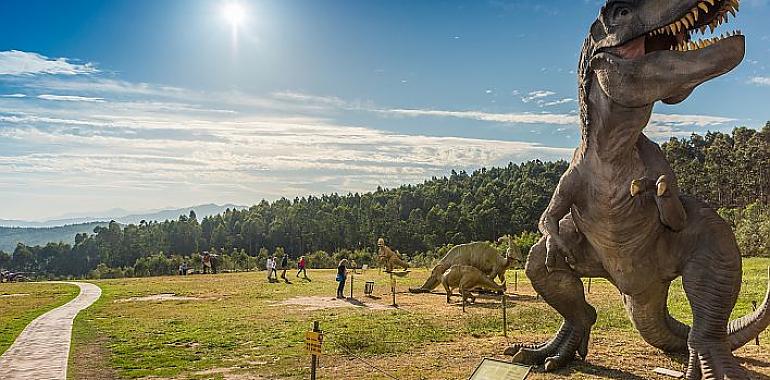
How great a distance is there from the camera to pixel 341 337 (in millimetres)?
11234

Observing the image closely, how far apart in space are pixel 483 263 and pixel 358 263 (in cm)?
2599

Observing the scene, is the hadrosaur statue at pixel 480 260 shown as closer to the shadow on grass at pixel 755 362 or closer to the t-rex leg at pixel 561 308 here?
the shadow on grass at pixel 755 362

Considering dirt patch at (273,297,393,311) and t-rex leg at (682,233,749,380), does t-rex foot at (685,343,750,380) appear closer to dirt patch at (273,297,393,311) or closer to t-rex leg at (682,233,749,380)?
t-rex leg at (682,233,749,380)

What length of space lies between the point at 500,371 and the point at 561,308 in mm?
2549

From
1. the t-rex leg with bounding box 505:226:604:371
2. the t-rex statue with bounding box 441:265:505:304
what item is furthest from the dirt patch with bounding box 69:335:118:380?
the t-rex statue with bounding box 441:265:505:304

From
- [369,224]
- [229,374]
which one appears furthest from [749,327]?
[369,224]

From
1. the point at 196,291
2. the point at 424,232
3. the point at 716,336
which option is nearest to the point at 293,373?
the point at 716,336

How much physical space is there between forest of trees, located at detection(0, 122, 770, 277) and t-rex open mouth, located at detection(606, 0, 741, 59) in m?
34.2

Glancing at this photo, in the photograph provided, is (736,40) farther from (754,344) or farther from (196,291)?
(196,291)

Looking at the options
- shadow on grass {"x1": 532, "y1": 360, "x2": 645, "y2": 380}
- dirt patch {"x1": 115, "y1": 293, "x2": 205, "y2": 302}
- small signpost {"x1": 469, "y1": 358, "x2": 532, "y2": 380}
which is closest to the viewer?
small signpost {"x1": 469, "y1": 358, "x2": 532, "y2": 380}

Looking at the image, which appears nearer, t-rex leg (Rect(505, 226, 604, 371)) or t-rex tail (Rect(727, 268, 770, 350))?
t-rex tail (Rect(727, 268, 770, 350))

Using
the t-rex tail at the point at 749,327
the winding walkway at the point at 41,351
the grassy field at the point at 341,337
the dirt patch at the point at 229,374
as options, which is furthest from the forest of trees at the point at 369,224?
the t-rex tail at the point at 749,327

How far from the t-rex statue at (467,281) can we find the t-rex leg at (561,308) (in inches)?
316

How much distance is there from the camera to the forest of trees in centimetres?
4862
